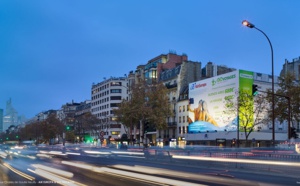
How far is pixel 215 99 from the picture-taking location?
219 ft

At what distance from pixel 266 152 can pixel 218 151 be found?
6019 millimetres

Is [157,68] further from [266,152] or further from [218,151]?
[266,152]

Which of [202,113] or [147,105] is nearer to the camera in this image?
[147,105]

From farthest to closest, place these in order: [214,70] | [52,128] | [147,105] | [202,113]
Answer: [52,128]
[214,70]
[202,113]
[147,105]

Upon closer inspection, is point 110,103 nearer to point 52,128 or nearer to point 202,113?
point 52,128

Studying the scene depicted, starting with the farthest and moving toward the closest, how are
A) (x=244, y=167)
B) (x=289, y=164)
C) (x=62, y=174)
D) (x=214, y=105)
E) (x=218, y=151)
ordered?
(x=214, y=105) → (x=218, y=151) → (x=244, y=167) → (x=289, y=164) → (x=62, y=174)

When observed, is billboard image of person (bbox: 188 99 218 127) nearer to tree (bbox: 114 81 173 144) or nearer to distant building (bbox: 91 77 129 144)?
tree (bbox: 114 81 173 144)

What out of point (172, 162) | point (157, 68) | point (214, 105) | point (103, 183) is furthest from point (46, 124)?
point (103, 183)

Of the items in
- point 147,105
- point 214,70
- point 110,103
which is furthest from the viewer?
point 110,103

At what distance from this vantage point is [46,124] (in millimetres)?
112625

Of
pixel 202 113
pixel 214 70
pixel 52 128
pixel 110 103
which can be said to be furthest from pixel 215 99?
pixel 110 103

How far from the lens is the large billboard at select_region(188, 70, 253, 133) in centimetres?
6197

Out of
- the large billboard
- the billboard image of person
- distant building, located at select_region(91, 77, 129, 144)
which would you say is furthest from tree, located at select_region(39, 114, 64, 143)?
the billboard image of person


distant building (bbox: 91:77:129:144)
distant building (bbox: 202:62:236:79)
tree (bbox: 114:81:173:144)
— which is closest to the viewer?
tree (bbox: 114:81:173:144)
